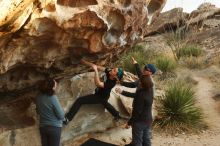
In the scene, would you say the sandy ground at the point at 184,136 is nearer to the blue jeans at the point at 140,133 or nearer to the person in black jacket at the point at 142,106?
the blue jeans at the point at 140,133

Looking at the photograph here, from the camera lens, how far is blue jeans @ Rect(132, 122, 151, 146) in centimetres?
691

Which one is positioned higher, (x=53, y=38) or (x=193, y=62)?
(x=53, y=38)

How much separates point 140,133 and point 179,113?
11.5ft

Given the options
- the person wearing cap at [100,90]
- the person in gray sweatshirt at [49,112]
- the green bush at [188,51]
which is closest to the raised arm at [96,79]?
the person wearing cap at [100,90]

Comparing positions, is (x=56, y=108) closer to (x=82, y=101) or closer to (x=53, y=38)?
(x=53, y=38)

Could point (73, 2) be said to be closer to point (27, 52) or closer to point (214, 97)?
point (27, 52)

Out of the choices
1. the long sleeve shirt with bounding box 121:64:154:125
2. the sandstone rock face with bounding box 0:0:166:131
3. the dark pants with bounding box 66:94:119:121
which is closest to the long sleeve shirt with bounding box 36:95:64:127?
the sandstone rock face with bounding box 0:0:166:131

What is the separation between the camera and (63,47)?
7.20 m

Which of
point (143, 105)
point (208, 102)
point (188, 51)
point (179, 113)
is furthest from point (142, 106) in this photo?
point (188, 51)

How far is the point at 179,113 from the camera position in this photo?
33.7 ft

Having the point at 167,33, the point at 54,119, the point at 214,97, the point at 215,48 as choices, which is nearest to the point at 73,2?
the point at 54,119

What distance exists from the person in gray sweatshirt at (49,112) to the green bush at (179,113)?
14.1 feet

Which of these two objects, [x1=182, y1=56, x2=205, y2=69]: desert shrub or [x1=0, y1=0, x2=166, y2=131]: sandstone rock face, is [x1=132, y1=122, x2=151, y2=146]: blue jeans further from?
[x1=182, y1=56, x2=205, y2=69]: desert shrub

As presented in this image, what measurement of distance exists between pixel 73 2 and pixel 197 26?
16518mm
